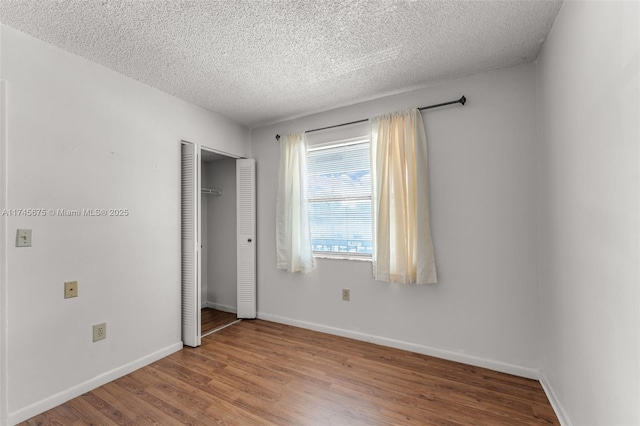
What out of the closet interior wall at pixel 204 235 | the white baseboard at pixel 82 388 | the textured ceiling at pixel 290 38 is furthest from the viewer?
the closet interior wall at pixel 204 235

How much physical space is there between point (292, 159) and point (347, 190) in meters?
0.78

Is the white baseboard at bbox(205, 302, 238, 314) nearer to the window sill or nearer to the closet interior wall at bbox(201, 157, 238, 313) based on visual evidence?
the closet interior wall at bbox(201, 157, 238, 313)

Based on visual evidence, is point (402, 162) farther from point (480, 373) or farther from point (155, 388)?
point (155, 388)

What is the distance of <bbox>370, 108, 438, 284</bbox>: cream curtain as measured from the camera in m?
2.55

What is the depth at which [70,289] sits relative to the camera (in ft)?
6.72

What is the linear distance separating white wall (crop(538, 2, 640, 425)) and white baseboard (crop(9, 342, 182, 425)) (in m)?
3.11

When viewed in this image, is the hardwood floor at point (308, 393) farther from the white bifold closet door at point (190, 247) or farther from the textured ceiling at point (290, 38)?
the textured ceiling at point (290, 38)

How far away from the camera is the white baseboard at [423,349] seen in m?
2.25

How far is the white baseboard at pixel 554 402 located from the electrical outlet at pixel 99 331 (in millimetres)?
3255

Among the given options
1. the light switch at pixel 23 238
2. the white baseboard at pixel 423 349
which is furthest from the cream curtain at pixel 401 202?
the light switch at pixel 23 238

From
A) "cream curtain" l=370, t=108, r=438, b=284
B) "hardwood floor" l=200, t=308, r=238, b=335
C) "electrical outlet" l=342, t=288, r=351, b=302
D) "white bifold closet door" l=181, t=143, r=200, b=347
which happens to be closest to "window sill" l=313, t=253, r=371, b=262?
"cream curtain" l=370, t=108, r=438, b=284

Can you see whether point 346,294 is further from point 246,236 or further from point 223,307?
point 223,307

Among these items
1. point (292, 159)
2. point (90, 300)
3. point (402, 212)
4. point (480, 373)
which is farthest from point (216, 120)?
point (480, 373)

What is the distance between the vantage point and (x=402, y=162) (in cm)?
265
